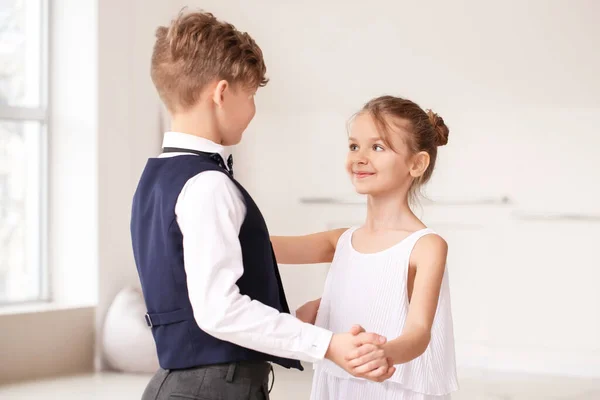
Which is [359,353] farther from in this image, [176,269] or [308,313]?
[308,313]

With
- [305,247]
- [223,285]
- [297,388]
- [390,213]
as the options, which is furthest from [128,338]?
[223,285]

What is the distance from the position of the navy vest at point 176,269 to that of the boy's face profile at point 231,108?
0.07 meters

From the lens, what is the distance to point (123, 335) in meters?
3.81

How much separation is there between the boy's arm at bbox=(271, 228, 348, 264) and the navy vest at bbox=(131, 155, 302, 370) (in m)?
0.41

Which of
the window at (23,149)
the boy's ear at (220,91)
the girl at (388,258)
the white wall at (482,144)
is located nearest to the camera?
the boy's ear at (220,91)

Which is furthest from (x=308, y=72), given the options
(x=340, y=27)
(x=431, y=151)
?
(x=431, y=151)

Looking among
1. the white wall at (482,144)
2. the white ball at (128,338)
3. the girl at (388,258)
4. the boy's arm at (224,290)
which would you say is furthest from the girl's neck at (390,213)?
the white wall at (482,144)

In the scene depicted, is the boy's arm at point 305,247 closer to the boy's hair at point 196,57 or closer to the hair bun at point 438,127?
the hair bun at point 438,127

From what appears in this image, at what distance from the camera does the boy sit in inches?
48.6

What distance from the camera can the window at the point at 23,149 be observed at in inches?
157

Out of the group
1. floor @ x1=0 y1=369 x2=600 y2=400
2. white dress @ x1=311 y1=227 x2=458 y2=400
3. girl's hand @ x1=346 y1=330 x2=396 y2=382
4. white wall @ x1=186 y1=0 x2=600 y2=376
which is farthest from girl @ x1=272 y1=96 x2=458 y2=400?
white wall @ x1=186 y1=0 x2=600 y2=376

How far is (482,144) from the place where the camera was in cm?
421

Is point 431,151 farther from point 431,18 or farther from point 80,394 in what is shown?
point 431,18

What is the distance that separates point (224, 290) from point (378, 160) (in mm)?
561
